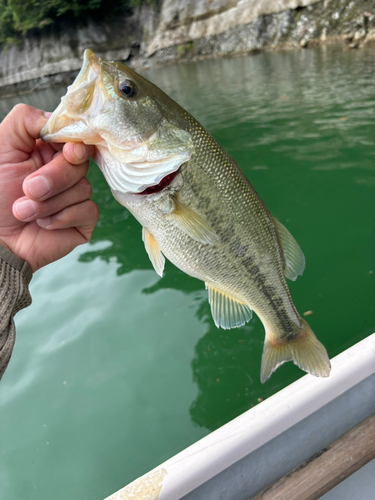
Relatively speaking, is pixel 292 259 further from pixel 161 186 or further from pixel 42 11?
pixel 42 11

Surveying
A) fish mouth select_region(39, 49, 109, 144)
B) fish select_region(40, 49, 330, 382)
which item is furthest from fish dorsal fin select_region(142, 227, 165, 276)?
fish mouth select_region(39, 49, 109, 144)

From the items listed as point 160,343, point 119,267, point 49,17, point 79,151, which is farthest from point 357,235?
point 49,17

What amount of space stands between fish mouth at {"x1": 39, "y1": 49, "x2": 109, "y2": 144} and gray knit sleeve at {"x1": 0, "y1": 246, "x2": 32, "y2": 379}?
2.20 feet

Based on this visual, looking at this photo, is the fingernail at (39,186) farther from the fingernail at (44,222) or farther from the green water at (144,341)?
the green water at (144,341)

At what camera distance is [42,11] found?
105 ft

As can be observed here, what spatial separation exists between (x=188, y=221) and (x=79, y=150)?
0.58 m

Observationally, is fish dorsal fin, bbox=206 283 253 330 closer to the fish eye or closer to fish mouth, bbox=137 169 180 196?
fish mouth, bbox=137 169 180 196

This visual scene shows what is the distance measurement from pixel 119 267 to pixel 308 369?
330 centimetres

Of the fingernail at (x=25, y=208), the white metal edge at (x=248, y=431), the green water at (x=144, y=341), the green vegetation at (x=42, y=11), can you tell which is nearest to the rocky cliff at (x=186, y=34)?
the green vegetation at (x=42, y=11)

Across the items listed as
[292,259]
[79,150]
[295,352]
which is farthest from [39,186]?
[295,352]

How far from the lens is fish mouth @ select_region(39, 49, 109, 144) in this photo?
146cm

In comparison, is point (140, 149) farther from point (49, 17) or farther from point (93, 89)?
point (49, 17)

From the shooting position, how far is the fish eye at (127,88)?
158cm

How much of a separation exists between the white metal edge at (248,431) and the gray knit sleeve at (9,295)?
87cm
